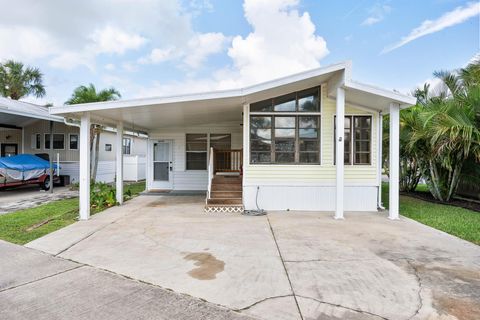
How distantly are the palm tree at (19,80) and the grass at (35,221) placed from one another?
17939mm

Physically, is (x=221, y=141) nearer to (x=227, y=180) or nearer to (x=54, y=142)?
(x=227, y=180)

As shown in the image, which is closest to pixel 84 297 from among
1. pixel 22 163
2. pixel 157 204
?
pixel 157 204

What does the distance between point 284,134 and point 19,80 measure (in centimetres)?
2290

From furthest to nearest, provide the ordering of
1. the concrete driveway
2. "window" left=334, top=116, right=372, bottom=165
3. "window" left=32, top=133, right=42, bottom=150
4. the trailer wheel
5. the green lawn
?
"window" left=32, top=133, right=42, bottom=150 < the trailer wheel < "window" left=334, top=116, right=372, bottom=165 < the green lawn < the concrete driveway

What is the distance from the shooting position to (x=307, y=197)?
335 inches

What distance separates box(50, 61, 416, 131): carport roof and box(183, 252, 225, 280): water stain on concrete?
3813mm

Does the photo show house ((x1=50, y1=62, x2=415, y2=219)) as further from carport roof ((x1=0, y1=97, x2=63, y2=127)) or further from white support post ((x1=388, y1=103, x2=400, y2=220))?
carport roof ((x1=0, y1=97, x2=63, y2=127))

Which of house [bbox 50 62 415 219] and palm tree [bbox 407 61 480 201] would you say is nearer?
palm tree [bbox 407 61 480 201]

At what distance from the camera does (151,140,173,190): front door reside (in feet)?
40.8

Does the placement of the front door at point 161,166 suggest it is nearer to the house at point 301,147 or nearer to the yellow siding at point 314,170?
the house at point 301,147

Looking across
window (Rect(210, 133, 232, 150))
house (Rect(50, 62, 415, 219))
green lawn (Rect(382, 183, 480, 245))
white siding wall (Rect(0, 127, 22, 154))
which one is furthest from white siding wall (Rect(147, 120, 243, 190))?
white siding wall (Rect(0, 127, 22, 154))

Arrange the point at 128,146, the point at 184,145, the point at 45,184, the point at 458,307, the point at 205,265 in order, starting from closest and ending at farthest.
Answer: the point at 458,307
the point at 205,265
the point at 184,145
the point at 45,184
the point at 128,146

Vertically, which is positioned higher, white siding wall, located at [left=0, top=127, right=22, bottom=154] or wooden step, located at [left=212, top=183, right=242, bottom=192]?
white siding wall, located at [left=0, top=127, right=22, bottom=154]

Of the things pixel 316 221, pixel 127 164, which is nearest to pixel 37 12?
pixel 127 164
